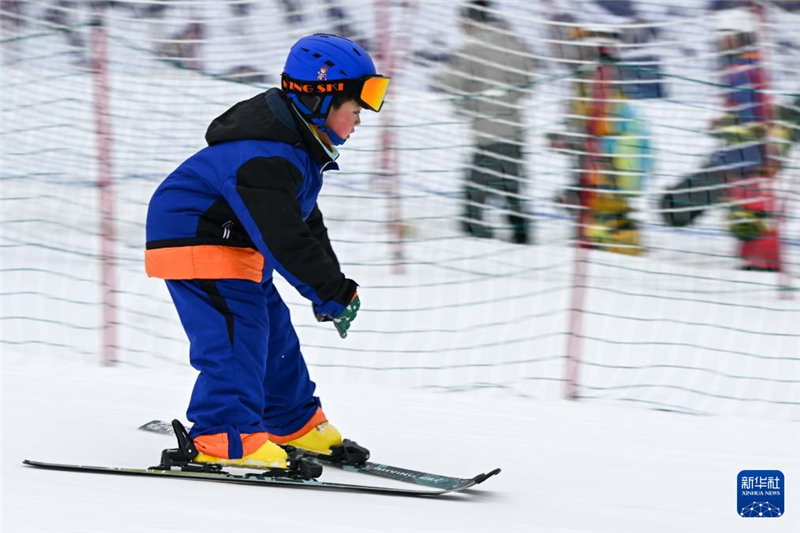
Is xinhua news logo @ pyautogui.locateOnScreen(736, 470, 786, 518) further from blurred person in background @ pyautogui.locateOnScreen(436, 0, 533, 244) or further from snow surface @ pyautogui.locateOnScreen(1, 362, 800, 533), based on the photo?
blurred person in background @ pyautogui.locateOnScreen(436, 0, 533, 244)

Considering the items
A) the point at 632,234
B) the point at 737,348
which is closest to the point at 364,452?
the point at 737,348

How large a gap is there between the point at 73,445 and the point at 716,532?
7.13ft

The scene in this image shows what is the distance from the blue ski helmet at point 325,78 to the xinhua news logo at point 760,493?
1691 millimetres

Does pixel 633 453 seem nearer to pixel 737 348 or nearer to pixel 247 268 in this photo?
pixel 247 268

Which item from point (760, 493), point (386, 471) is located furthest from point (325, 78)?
point (760, 493)

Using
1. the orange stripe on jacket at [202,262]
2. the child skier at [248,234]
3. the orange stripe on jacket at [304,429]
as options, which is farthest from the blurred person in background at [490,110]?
the orange stripe on jacket at [202,262]

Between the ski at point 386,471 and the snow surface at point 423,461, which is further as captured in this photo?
the ski at point 386,471

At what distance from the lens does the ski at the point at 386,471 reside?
3.50m

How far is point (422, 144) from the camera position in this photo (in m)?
7.46

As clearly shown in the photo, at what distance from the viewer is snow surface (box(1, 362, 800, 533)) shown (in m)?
3.22

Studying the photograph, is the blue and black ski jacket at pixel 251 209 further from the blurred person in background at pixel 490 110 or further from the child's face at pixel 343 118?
the blurred person in background at pixel 490 110

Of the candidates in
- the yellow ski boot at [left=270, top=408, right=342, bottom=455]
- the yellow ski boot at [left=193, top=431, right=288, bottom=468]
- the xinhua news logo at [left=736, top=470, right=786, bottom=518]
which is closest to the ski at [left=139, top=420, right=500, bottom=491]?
the yellow ski boot at [left=270, top=408, right=342, bottom=455]

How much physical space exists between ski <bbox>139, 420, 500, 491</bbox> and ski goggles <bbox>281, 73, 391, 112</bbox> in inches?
46.3

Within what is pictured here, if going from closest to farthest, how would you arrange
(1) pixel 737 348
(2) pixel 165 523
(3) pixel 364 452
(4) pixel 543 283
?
(2) pixel 165 523, (3) pixel 364 452, (1) pixel 737 348, (4) pixel 543 283
